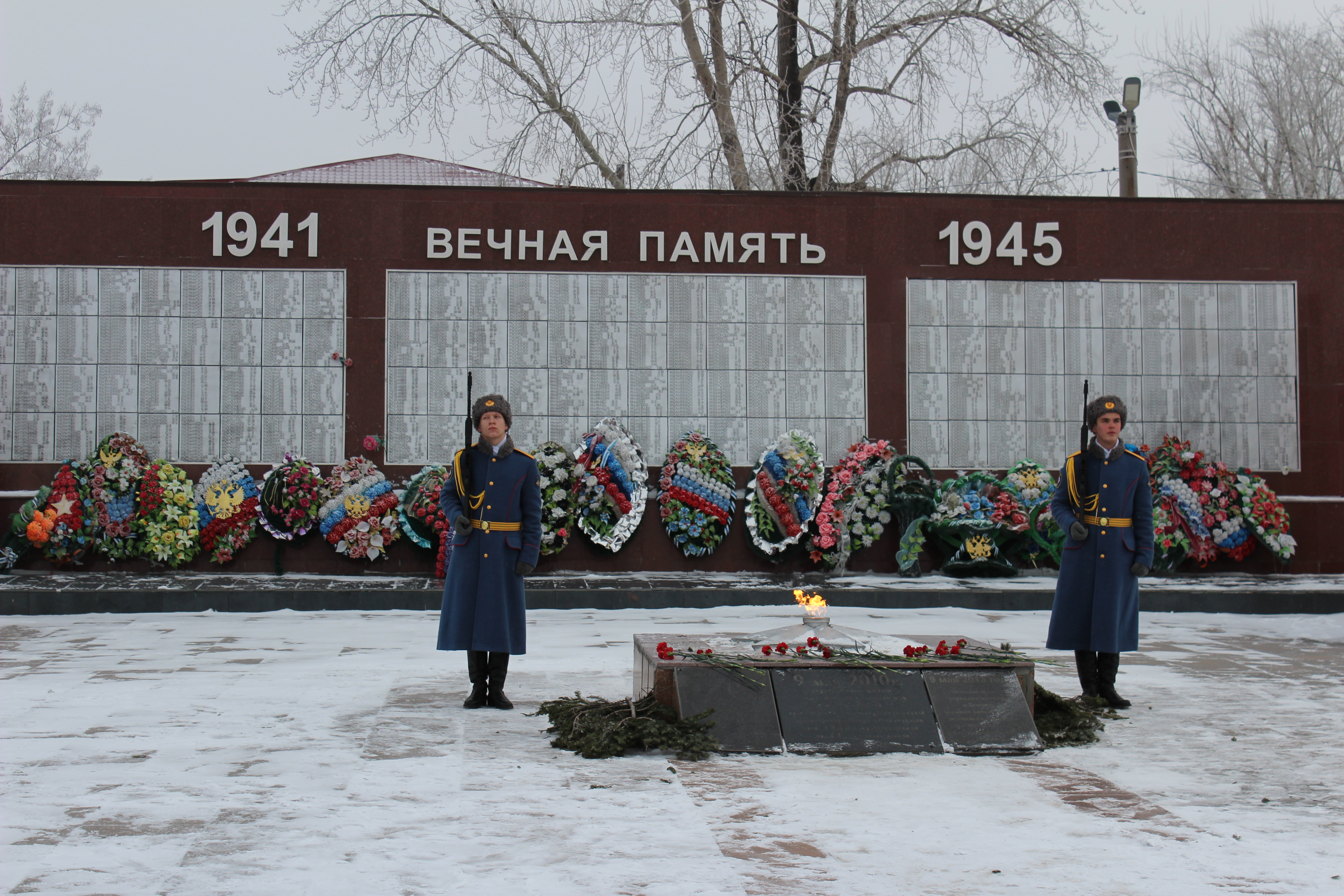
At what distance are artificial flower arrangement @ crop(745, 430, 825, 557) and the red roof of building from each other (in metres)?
8.30

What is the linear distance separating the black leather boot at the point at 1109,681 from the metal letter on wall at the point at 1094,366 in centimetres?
645

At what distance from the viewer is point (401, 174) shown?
864 inches

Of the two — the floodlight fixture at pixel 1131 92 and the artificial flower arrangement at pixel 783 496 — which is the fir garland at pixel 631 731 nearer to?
the artificial flower arrangement at pixel 783 496

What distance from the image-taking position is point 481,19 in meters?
19.7

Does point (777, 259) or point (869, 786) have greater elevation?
point (777, 259)

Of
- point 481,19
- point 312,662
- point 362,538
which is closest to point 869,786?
point 312,662

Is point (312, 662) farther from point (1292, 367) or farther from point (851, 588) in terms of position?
point (1292, 367)

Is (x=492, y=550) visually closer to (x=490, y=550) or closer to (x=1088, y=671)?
(x=490, y=550)

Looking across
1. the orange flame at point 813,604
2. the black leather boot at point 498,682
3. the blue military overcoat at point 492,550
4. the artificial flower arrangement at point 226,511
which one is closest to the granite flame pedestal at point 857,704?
the orange flame at point 813,604

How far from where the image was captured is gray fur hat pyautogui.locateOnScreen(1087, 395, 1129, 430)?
21.2 feet

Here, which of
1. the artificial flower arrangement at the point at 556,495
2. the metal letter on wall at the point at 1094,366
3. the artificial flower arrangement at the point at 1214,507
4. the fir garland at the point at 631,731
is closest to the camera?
the fir garland at the point at 631,731

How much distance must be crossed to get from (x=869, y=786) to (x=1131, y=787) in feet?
3.05

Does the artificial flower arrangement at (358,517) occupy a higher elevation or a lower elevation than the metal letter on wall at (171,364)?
lower

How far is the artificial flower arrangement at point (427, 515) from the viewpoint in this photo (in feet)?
37.7
